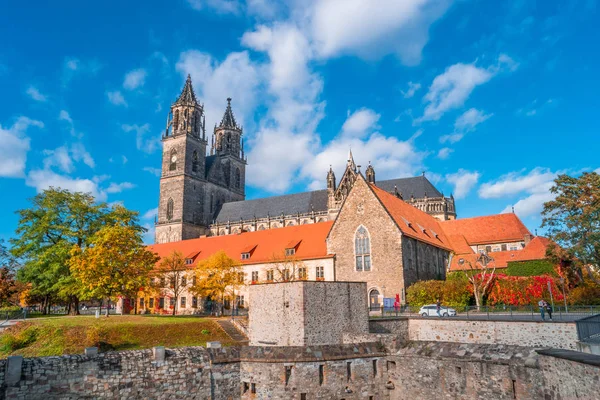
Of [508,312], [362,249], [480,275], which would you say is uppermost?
[362,249]

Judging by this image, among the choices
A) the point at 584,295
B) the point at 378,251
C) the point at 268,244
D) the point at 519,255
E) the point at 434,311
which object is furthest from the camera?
the point at 268,244

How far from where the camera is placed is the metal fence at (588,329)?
17.7m

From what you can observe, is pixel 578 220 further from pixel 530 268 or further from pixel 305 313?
pixel 305 313

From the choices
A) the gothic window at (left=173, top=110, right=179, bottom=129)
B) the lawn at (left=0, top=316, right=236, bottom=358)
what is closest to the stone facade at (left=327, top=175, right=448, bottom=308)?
the lawn at (left=0, top=316, right=236, bottom=358)

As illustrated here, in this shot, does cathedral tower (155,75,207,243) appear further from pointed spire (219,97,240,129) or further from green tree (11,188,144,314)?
green tree (11,188,144,314)

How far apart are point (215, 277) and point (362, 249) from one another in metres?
13.7

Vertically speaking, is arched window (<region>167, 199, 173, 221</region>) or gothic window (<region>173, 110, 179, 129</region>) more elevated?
gothic window (<region>173, 110, 179, 129</region>)

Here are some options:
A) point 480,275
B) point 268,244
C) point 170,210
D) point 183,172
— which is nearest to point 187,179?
point 183,172

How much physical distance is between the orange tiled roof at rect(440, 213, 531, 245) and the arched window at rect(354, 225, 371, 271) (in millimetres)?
16392

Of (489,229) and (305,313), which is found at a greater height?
(489,229)

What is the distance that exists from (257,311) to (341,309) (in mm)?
4958

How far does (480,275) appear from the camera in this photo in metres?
40.0

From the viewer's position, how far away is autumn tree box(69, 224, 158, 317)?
1380 inches

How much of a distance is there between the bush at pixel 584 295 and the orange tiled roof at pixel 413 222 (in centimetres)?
1262
